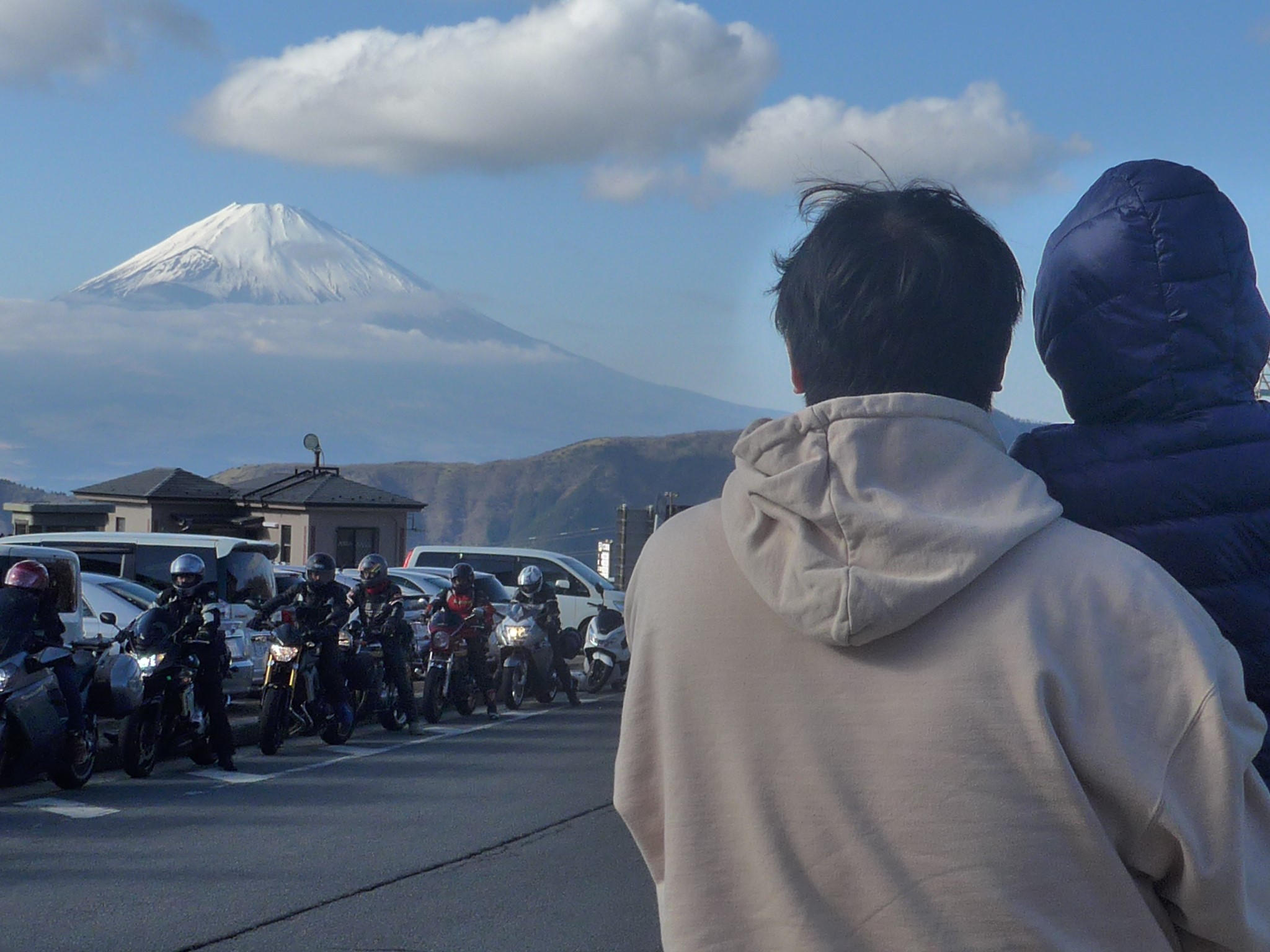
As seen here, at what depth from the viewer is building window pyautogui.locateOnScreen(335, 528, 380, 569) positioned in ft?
145

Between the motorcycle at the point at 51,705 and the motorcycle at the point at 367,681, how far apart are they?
9.68ft

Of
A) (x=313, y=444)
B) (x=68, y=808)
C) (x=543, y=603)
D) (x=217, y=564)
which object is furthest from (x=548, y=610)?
(x=313, y=444)

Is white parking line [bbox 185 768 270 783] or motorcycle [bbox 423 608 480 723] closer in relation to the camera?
white parking line [bbox 185 768 270 783]

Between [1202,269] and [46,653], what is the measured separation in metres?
8.87

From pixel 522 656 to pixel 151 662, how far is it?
6510 millimetres

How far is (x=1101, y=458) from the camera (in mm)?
1863

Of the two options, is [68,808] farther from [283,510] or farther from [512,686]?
[283,510]

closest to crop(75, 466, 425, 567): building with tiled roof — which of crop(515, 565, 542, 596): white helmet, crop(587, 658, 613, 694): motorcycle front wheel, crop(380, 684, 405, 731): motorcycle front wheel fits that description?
crop(587, 658, 613, 694): motorcycle front wheel

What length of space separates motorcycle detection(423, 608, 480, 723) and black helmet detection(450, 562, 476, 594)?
0.34 m

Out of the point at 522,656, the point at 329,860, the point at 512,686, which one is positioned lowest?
the point at 329,860

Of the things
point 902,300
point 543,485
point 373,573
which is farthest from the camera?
point 543,485

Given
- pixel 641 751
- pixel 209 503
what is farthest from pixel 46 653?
pixel 209 503

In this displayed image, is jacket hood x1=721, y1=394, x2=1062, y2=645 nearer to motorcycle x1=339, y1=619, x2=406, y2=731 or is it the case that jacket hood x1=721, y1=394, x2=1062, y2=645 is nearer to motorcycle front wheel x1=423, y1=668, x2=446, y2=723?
motorcycle x1=339, y1=619, x2=406, y2=731

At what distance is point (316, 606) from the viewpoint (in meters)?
12.3
